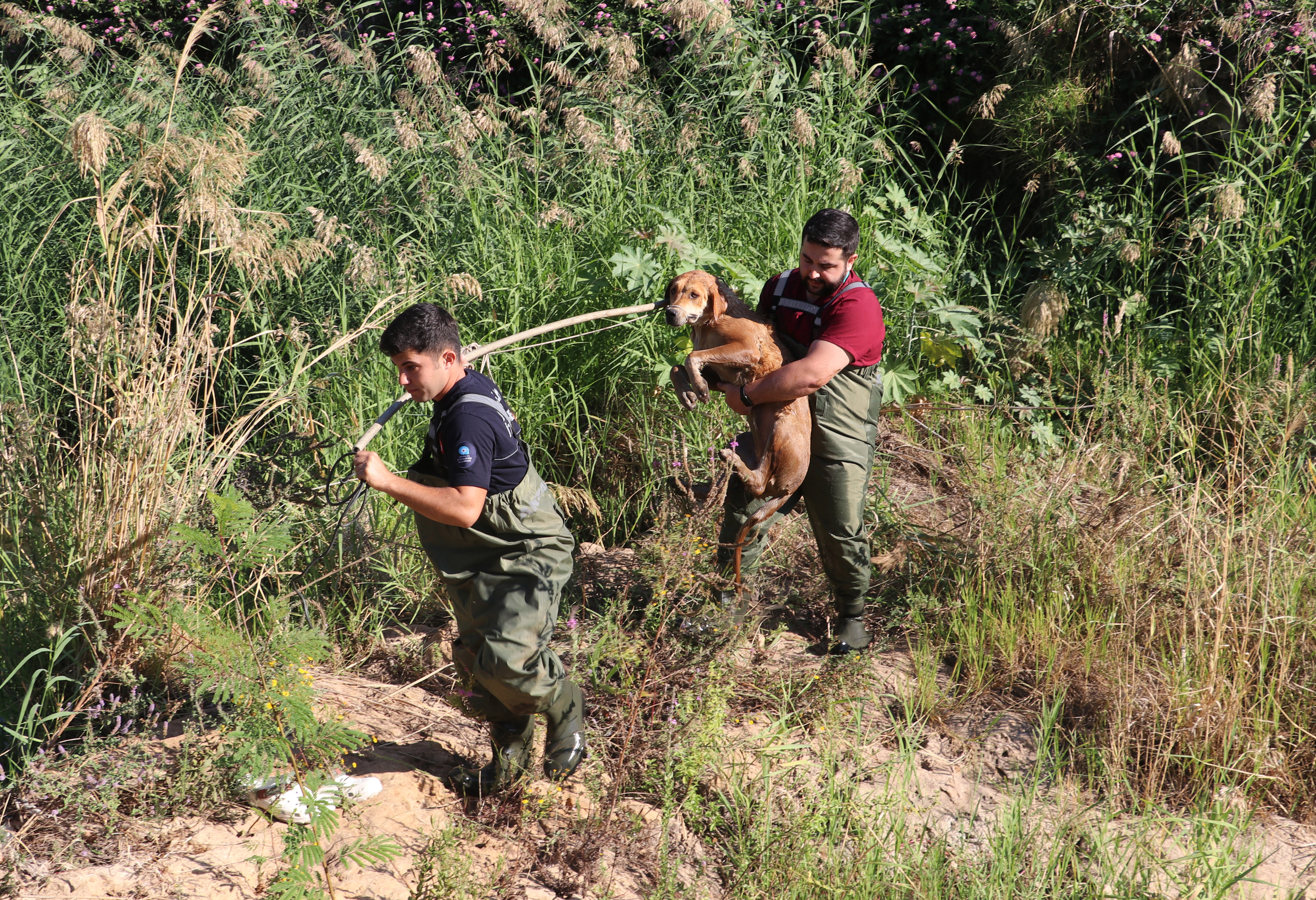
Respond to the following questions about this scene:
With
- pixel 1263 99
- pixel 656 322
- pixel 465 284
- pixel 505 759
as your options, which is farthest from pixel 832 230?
pixel 1263 99

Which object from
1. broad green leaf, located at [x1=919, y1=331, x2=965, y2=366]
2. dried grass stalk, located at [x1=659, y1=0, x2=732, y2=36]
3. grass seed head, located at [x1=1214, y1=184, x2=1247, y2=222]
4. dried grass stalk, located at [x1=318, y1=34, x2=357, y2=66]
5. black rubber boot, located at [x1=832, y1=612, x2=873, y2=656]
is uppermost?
dried grass stalk, located at [x1=318, y1=34, x2=357, y2=66]

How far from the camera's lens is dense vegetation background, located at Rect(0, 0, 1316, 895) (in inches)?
139

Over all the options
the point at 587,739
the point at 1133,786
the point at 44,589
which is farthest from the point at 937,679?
the point at 44,589

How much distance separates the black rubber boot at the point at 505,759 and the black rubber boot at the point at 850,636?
5.10ft

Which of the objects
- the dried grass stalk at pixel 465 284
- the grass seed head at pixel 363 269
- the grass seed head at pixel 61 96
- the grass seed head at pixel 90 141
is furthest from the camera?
the grass seed head at pixel 61 96

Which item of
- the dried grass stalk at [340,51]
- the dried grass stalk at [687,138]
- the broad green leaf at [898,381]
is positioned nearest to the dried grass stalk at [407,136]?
the dried grass stalk at [340,51]

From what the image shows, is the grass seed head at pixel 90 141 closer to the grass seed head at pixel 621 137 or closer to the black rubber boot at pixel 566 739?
the black rubber boot at pixel 566 739

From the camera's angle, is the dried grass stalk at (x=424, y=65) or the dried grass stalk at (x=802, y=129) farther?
the dried grass stalk at (x=802, y=129)

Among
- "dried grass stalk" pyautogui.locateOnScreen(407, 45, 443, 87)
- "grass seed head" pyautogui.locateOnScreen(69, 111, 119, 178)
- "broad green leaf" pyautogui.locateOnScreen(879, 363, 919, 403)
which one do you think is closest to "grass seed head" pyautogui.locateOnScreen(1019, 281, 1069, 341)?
"broad green leaf" pyautogui.locateOnScreen(879, 363, 919, 403)

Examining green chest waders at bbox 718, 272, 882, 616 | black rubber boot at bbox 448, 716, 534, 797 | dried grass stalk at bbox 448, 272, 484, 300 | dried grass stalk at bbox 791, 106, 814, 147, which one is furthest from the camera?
dried grass stalk at bbox 791, 106, 814, 147

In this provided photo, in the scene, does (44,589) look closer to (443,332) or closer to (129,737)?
(129,737)

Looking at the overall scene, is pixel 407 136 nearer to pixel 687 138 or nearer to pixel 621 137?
pixel 621 137

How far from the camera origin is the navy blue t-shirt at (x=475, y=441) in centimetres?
295

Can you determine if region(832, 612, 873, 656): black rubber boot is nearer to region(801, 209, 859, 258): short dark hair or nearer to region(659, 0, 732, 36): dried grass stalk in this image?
region(801, 209, 859, 258): short dark hair
